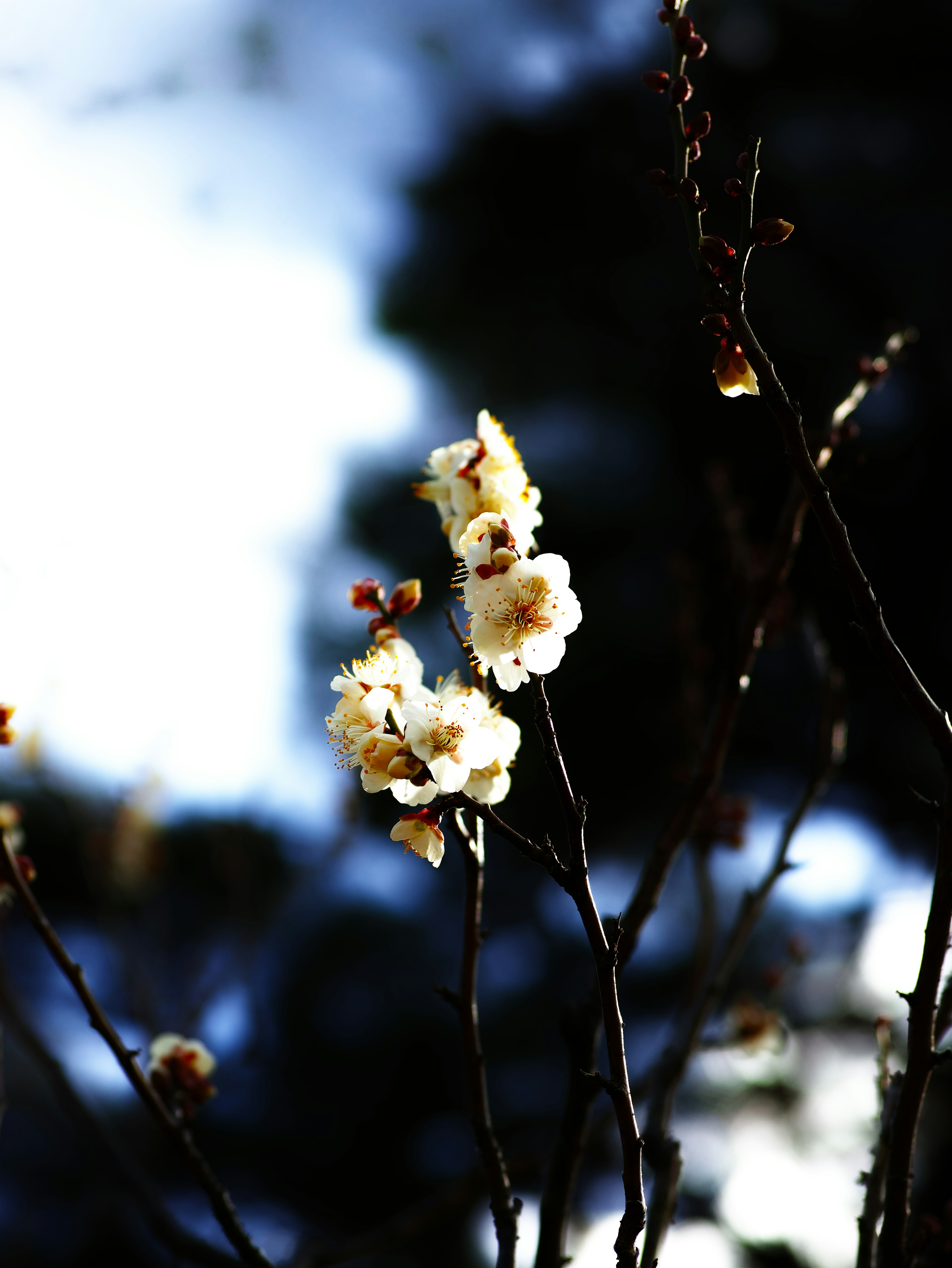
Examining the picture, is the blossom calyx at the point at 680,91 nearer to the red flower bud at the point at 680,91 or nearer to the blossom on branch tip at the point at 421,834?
the red flower bud at the point at 680,91

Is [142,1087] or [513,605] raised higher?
[513,605]

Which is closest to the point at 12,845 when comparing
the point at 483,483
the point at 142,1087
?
the point at 142,1087

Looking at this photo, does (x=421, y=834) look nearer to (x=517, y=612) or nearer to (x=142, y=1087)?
(x=517, y=612)

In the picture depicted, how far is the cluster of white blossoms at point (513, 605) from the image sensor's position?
57cm

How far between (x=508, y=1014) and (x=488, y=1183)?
3547mm

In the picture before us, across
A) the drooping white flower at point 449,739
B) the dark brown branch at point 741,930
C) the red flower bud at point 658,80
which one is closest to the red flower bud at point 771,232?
the red flower bud at point 658,80

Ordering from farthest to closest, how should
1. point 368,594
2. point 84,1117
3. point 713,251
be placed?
point 84,1117
point 368,594
point 713,251

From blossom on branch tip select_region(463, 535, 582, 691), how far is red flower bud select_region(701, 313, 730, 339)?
17 cm

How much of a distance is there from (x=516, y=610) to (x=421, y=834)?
173 millimetres

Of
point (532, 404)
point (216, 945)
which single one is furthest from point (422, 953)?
point (532, 404)

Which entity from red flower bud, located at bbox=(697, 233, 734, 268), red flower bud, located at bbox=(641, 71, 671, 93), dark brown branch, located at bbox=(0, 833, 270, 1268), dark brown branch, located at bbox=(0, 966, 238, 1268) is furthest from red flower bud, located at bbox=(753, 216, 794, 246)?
dark brown branch, located at bbox=(0, 966, 238, 1268)

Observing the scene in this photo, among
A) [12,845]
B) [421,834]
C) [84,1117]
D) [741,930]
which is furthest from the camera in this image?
[84,1117]

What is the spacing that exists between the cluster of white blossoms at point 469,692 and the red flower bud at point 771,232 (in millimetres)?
232

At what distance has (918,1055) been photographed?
58 cm
